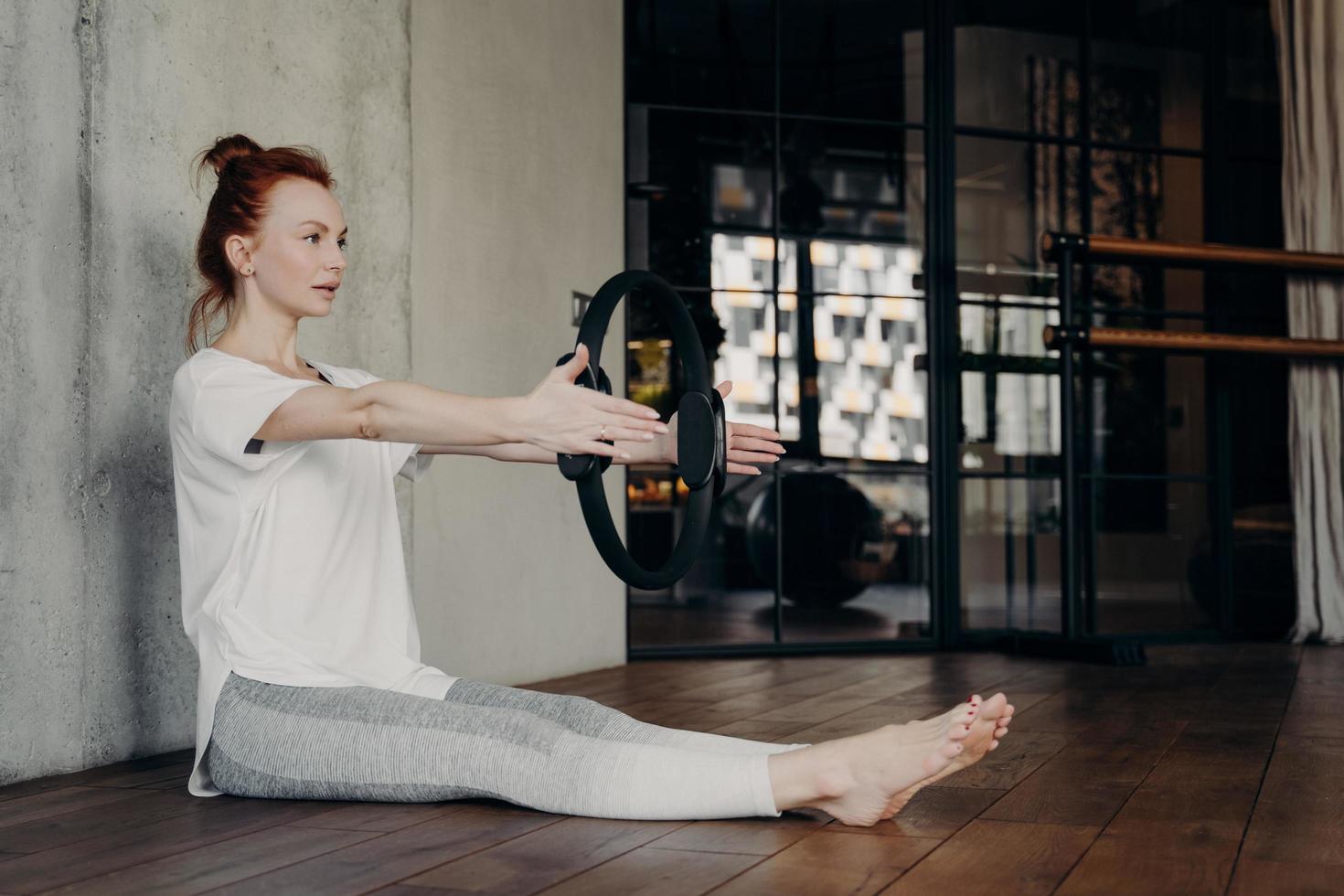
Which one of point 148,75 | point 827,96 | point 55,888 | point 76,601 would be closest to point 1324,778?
point 55,888

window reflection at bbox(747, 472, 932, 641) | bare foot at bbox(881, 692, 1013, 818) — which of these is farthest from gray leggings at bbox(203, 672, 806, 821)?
window reflection at bbox(747, 472, 932, 641)

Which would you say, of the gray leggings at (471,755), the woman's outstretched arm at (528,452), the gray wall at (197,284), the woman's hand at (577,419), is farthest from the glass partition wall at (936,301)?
the woman's hand at (577,419)

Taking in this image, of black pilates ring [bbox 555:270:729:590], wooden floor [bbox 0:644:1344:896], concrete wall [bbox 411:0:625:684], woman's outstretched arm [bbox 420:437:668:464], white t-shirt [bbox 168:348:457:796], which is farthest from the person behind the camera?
concrete wall [bbox 411:0:625:684]

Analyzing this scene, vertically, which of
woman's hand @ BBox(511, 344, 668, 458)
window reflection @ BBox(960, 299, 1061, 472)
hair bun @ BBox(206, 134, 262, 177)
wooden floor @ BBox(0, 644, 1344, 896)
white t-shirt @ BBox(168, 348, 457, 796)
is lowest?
wooden floor @ BBox(0, 644, 1344, 896)

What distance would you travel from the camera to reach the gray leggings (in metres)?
1.67

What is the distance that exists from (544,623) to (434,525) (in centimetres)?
54

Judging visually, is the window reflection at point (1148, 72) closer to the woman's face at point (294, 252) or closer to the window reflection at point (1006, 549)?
the window reflection at point (1006, 549)

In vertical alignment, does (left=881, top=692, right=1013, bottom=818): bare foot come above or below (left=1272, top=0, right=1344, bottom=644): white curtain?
below

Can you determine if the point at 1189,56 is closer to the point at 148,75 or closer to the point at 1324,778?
the point at 1324,778

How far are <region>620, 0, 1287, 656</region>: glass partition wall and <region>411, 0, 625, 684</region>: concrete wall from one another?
199 millimetres

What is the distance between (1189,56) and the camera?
4.64 m

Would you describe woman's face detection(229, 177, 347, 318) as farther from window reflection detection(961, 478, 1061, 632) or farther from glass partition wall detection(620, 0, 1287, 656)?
window reflection detection(961, 478, 1061, 632)

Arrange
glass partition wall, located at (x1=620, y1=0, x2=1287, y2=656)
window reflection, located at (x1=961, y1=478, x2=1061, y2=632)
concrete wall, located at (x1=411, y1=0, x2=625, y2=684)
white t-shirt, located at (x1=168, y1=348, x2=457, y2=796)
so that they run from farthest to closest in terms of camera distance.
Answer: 1. window reflection, located at (x1=961, y1=478, x2=1061, y2=632)
2. glass partition wall, located at (x1=620, y1=0, x2=1287, y2=656)
3. concrete wall, located at (x1=411, y1=0, x2=625, y2=684)
4. white t-shirt, located at (x1=168, y1=348, x2=457, y2=796)

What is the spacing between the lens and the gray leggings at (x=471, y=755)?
65.7 inches
